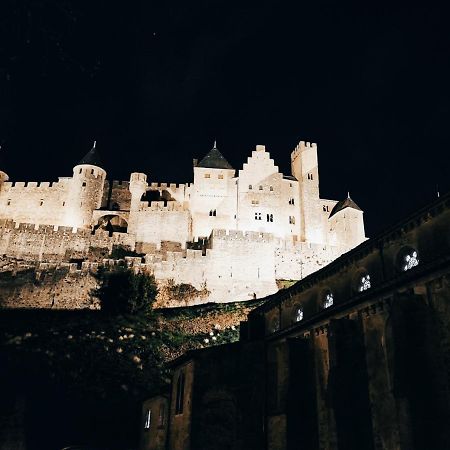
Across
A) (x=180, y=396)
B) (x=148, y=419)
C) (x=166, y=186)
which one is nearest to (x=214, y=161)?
(x=166, y=186)

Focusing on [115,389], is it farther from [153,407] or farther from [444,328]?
[444,328]

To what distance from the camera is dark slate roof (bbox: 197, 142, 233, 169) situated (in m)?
63.3

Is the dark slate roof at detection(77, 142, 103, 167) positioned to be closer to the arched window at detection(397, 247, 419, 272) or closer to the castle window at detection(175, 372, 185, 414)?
the castle window at detection(175, 372, 185, 414)

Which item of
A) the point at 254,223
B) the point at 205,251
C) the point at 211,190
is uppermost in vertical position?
the point at 211,190

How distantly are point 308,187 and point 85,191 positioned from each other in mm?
32756

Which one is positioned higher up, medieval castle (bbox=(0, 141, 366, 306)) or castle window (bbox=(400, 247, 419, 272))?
medieval castle (bbox=(0, 141, 366, 306))

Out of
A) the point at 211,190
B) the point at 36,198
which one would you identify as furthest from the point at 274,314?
the point at 36,198

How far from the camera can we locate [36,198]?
62.1 metres

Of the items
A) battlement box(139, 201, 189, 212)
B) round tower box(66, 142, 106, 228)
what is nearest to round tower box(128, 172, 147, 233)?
battlement box(139, 201, 189, 212)

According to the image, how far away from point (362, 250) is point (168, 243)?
37.3m

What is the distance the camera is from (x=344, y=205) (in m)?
62.1

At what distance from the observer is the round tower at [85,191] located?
5991 cm

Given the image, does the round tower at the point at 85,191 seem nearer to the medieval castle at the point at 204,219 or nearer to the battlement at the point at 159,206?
the medieval castle at the point at 204,219

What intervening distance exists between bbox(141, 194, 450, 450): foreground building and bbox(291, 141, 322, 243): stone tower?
36.4 meters
